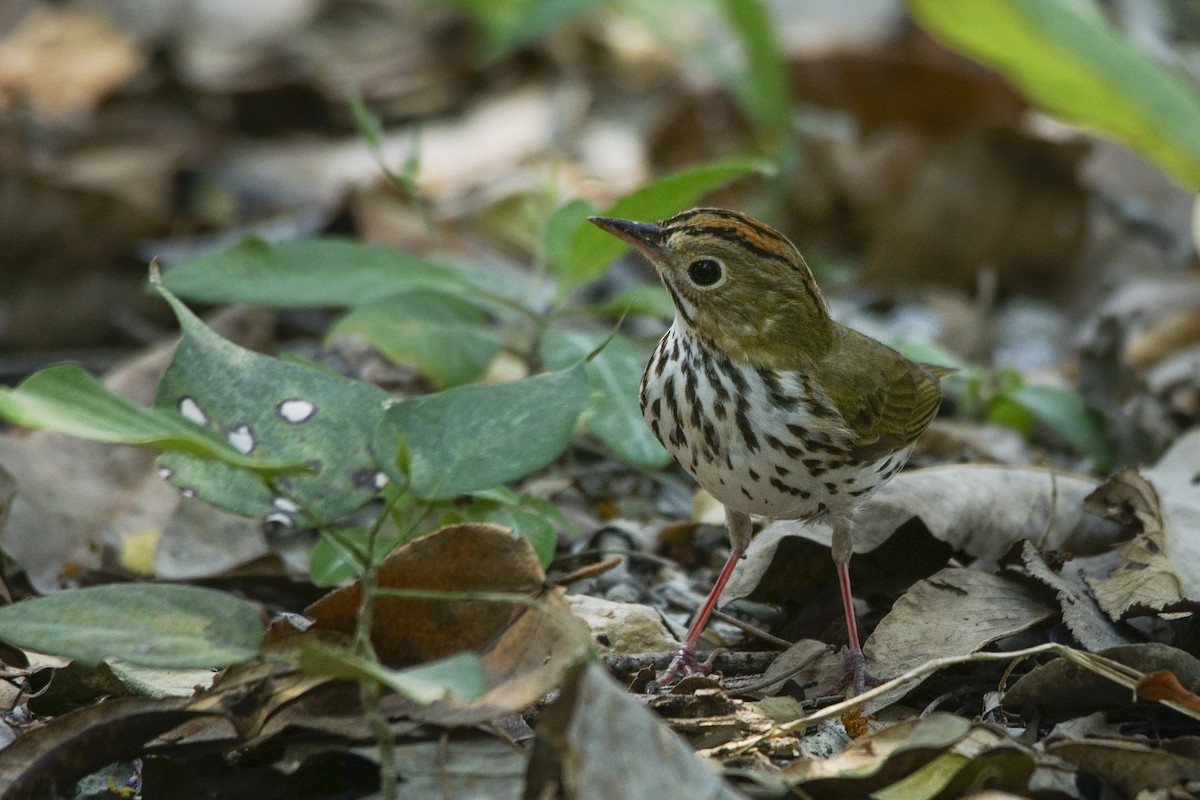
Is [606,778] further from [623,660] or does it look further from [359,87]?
[359,87]

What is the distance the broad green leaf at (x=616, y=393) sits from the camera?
4.30m

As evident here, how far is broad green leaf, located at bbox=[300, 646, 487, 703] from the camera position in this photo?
7.77ft

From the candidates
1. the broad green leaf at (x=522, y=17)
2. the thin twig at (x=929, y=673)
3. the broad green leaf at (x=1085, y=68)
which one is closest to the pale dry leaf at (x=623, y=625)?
the thin twig at (x=929, y=673)

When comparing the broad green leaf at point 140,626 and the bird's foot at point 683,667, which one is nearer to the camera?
the broad green leaf at point 140,626

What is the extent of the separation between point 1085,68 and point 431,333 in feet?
9.16

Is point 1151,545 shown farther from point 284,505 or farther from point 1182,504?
point 284,505

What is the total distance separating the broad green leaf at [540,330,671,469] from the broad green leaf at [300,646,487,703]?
5.55 ft

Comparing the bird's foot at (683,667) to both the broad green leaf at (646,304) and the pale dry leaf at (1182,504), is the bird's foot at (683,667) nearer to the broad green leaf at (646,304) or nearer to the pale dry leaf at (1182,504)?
the pale dry leaf at (1182,504)

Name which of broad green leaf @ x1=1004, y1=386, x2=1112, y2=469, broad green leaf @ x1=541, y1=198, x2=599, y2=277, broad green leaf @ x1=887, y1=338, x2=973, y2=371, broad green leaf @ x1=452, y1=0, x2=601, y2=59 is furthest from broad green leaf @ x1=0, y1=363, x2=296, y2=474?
broad green leaf @ x1=452, y1=0, x2=601, y2=59

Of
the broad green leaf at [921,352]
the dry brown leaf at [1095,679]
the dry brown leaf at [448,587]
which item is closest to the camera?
the dry brown leaf at [448,587]

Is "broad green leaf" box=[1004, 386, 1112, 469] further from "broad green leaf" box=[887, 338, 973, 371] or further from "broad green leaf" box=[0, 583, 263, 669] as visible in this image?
"broad green leaf" box=[0, 583, 263, 669]

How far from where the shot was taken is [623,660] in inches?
141

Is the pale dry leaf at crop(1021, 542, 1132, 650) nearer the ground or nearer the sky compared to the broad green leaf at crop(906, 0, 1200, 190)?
nearer the ground

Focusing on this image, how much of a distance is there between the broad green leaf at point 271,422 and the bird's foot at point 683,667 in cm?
94
